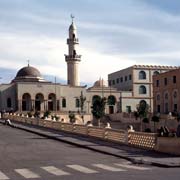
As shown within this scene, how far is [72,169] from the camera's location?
16094 mm

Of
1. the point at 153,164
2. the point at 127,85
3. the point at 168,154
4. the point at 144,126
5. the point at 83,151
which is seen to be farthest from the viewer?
the point at 127,85

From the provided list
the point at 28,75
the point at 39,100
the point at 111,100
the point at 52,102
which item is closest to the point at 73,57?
the point at 52,102

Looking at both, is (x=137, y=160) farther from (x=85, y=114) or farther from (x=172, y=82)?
(x=85, y=114)

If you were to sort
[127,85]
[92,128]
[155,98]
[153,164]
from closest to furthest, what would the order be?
1. [153,164]
2. [92,128]
3. [155,98]
4. [127,85]

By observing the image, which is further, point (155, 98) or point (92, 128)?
point (155, 98)

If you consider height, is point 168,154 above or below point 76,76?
below

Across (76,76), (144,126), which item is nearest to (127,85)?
(76,76)

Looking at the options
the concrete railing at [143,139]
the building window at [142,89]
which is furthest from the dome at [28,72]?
the concrete railing at [143,139]

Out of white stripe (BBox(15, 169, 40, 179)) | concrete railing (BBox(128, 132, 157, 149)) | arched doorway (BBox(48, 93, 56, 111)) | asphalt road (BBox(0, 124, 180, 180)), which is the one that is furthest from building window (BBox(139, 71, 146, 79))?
white stripe (BBox(15, 169, 40, 179))

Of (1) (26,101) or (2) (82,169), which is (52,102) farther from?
(2) (82,169)

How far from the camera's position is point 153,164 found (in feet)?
58.1

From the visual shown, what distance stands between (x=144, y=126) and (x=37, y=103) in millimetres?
28694

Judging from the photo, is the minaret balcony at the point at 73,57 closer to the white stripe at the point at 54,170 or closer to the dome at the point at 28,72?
the dome at the point at 28,72

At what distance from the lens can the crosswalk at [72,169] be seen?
1479 cm
